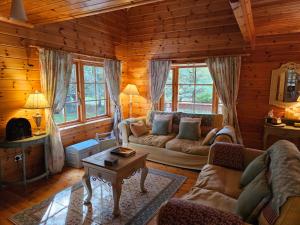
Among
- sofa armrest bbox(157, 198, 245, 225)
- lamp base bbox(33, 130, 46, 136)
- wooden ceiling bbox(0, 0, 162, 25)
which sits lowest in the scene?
sofa armrest bbox(157, 198, 245, 225)

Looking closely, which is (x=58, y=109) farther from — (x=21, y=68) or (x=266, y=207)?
(x=266, y=207)

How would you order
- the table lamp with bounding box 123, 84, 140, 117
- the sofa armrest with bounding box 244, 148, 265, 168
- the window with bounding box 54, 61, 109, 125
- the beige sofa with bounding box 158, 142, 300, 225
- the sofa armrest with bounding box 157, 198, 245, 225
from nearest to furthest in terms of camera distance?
the beige sofa with bounding box 158, 142, 300, 225, the sofa armrest with bounding box 157, 198, 245, 225, the sofa armrest with bounding box 244, 148, 265, 168, the window with bounding box 54, 61, 109, 125, the table lamp with bounding box 123, 84, 140, 117

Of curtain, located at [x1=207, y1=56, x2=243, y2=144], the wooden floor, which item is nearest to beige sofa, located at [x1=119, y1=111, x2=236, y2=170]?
the wooden floor

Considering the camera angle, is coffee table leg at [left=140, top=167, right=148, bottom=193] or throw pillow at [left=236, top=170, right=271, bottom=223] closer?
throw pillow at [left=236, top=170, right=271, bottom=223]

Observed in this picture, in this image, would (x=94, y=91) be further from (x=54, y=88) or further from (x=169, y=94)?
(x=169, y=94)

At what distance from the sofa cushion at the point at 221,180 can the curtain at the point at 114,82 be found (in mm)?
2690

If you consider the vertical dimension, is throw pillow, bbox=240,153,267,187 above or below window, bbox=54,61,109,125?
below

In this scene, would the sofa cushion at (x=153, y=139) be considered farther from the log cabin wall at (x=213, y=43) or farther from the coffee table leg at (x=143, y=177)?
the log cabin wall at (x=213, y=43)

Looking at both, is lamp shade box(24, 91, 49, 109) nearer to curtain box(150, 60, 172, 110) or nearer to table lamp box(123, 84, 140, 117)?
table lamp box(123, 84, 140, 117)

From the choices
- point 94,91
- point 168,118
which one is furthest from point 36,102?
point 168,118

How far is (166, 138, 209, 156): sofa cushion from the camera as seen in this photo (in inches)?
126

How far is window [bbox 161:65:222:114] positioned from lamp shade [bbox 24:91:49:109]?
8.83 ft

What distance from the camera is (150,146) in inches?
146

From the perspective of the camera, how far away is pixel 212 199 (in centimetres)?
174
